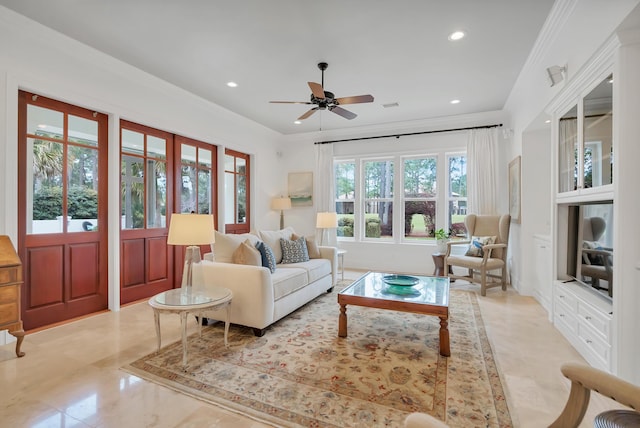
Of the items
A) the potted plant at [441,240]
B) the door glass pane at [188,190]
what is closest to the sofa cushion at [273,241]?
the door glass pane at [188,190]

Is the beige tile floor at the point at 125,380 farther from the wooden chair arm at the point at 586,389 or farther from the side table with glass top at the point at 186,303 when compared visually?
the wooden chair arm at the point at 586,389

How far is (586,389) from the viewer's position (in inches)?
43.8

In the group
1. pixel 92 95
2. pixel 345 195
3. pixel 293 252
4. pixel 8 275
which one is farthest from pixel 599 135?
pixel 92 95

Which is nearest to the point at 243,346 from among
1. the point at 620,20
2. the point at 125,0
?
the point at 125,0

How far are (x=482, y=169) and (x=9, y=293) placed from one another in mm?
5820

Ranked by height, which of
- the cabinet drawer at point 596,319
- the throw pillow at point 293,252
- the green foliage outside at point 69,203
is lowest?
the cabinet drawer at point 596,319

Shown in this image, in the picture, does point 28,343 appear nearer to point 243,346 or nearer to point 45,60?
point 243,346

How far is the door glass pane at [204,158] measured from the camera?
15.7 ft

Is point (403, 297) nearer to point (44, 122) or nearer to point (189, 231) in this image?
point (189, 231)

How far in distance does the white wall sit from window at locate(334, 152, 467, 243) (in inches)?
94.0

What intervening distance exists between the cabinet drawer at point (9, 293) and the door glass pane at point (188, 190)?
221cm

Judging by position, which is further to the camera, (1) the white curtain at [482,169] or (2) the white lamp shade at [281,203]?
(2) the white lamp shade at [281,203]

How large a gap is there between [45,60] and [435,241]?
18.7ft

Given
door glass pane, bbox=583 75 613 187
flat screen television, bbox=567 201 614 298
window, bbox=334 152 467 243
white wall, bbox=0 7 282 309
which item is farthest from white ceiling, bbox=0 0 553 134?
flat screen television, bbox=567 201 614 298
